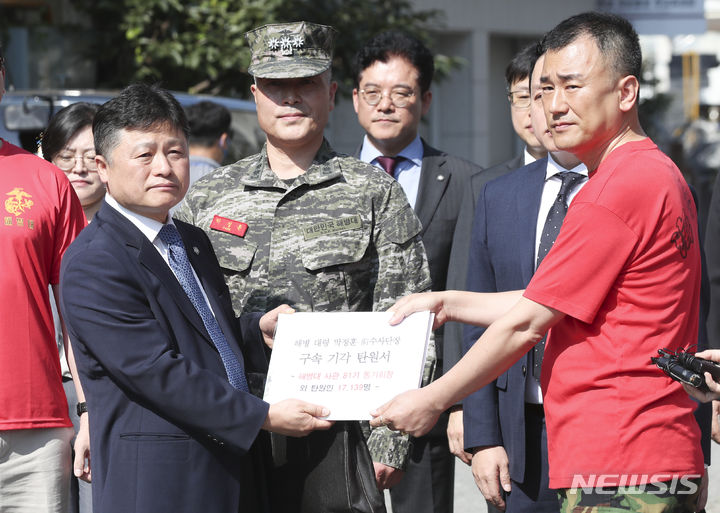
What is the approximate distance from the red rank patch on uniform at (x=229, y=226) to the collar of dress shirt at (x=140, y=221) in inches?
21.6

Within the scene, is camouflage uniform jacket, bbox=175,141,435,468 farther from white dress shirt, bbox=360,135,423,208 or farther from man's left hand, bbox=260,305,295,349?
white dress shirt, bbox=360,135,423,208

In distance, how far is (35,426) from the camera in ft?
11.0

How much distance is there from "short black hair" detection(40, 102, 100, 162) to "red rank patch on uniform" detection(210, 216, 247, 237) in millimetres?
1048

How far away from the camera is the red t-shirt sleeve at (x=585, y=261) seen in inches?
103

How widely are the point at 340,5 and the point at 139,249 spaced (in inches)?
339

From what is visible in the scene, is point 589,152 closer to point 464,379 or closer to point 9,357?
point 464,379

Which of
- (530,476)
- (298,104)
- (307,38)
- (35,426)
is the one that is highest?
(307,38)

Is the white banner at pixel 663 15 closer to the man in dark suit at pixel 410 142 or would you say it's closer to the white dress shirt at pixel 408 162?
the man in dark suit at pixel 410 142

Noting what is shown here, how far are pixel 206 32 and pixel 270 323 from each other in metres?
7.63

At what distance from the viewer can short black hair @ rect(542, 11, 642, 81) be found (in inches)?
109

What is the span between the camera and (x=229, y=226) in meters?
3.63

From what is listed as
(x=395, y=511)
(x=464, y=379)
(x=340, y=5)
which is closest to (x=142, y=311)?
(x=464, y=379)

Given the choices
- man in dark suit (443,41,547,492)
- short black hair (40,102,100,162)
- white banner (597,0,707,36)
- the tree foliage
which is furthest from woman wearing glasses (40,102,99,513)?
white banner (597,0,707,36)

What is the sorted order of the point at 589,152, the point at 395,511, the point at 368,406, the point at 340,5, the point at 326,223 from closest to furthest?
1. the point at 589,152
2. the point at 368,406
3. the point at 326,223
4. the point at 395,511
5. the point at 340,5
